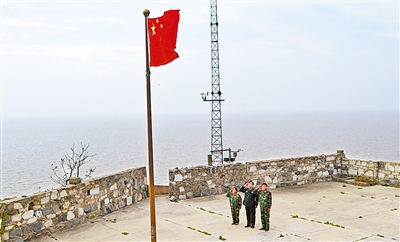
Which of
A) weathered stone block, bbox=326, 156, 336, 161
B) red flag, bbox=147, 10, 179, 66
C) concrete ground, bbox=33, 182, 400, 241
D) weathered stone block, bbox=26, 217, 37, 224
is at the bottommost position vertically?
concrete ground, bbox=33, 182, 400, 241

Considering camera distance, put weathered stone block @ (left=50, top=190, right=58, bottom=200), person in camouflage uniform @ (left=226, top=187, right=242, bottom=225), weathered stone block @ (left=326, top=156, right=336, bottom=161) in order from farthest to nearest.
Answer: weathered stone block @ (left=326, top=156, right=336, bottom=161) < person in camouflage uniform @ (left=226, top=187, right=242, bottom=225) < weathered stone block @ (left=50, top=190, right=58, bottom=200)

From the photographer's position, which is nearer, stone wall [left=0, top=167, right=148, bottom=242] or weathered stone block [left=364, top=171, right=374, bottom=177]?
stone wall [left=0, top=167, right=148, bottom=242]

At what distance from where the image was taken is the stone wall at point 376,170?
1734 centimetres

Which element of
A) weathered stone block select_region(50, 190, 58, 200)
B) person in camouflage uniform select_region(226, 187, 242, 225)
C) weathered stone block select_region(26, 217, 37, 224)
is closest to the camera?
weathered stone block select_region(26, 217, 37, 224)

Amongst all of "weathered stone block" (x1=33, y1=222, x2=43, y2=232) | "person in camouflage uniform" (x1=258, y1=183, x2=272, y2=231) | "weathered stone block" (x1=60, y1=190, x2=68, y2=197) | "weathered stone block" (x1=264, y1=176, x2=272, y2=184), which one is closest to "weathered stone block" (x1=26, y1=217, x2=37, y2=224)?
"weathered stone block" (x1=33, y1=222, x2=43, y2=232)

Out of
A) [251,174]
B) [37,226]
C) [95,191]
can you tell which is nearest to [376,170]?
[251,174]

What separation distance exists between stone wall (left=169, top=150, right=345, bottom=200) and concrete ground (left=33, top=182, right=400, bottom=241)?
429 millimetres

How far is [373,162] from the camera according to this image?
17.9 metres

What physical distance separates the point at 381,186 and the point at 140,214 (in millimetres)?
8790

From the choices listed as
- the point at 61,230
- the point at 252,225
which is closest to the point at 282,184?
the point at 252,225

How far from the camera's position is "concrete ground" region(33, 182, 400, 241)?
11461 millimetres

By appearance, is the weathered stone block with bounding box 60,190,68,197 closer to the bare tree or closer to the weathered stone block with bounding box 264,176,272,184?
the bare tree

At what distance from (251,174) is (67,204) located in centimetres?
668

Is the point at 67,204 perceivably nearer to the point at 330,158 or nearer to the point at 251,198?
the point at 251,198
